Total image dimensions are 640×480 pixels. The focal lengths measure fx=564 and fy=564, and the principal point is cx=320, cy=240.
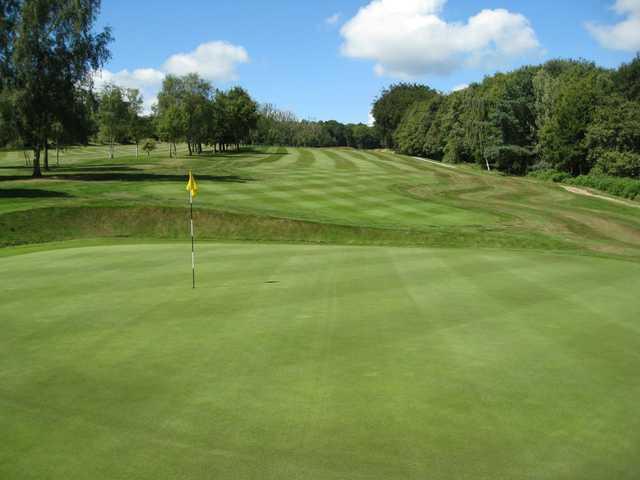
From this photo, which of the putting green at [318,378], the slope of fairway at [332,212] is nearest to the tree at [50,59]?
the slope of fairway at [332,212]

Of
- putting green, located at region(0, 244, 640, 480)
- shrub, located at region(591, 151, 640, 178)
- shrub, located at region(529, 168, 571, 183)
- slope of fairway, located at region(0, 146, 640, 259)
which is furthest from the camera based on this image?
shrub, located at region(529, 168, 571, 183)

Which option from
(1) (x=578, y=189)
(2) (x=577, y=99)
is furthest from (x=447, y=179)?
(2) (x=577, y=99)

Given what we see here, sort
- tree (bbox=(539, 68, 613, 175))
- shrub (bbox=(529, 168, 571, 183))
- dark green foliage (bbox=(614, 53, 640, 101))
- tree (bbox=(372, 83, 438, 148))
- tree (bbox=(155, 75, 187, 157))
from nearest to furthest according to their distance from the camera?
shrub (bbox=(529, 168, 571, 183))
tree (bbox=(539, 68, 613, 175))
dark green foliage (bbox=(614, 53, 640, 101))
tree (bbox=(155, 75, 187, 157))
tree (bbox=(372, 83, 438, 148))

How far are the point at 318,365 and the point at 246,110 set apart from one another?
108 m

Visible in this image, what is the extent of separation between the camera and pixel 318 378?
7215mm

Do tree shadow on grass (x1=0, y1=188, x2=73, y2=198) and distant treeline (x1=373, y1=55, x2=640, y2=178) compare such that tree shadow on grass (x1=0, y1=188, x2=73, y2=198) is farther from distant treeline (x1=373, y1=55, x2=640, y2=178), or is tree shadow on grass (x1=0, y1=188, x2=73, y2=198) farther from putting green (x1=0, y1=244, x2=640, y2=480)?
distant treeline (x1=373, y1=55, x2=640, y2=178)

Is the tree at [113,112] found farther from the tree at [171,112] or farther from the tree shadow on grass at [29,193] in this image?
the tree shadow on grass at [29,193]

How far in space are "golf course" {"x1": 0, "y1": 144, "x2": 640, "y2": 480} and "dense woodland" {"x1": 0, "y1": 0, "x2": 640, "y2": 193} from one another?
29507mm

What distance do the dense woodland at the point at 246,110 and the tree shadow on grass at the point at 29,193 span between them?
35.3ft

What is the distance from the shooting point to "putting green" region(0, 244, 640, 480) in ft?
17.5

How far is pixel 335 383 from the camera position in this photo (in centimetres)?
711

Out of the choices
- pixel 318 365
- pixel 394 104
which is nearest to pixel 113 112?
pixel 318 365

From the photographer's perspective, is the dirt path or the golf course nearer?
the golf course

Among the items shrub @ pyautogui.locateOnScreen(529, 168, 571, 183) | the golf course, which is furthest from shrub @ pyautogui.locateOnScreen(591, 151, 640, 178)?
the golf course
